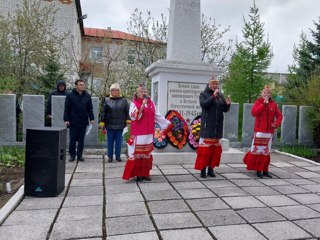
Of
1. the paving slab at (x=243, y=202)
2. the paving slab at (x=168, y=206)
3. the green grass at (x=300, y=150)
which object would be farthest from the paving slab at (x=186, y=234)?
the green grass at (x=300, y=150)

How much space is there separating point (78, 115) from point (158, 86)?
1947 mm

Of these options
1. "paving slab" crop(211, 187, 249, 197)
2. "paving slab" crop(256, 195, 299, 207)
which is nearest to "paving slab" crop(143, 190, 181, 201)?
"paving slab" crop(211, 187, 249, 197)

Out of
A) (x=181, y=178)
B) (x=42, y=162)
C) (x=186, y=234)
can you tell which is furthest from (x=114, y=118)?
(x=186, y=234)

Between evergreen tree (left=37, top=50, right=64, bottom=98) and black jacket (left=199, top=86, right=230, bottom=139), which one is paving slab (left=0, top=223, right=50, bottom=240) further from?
evergreen tree (left=37, top=50, right=64, bottom=98)

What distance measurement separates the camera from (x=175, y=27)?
7.59 m

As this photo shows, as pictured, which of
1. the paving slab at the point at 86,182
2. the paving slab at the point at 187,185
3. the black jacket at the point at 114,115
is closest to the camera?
the paving slab at the point at 187,185

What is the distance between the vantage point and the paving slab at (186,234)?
10.8 ft

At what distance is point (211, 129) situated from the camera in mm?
5945

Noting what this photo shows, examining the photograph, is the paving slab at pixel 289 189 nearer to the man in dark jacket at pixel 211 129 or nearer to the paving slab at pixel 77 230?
the man in dark jacket at pixel 211 129

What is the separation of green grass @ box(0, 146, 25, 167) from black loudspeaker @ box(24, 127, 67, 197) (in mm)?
2630

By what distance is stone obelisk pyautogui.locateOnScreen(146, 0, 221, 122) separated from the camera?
7.32m

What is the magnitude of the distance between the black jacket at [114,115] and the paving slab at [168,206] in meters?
3.25

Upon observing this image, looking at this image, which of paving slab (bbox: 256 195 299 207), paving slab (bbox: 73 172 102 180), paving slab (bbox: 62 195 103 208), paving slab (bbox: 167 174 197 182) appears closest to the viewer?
paving slab (bbox: 62 195 103 208)

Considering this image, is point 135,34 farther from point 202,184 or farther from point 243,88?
point 202,184
